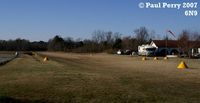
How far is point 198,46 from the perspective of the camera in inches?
4333

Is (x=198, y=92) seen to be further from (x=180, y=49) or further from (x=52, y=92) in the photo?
(x=180, y=49)

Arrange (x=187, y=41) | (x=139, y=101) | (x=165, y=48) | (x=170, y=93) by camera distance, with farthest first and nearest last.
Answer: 1. (x=165, y=48)
2. (x=187, y=41)
3. (x=170, y=93)
4. (x=139, y=101)

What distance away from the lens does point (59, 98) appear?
13.9m

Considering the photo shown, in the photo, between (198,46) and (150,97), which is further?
(198,46)

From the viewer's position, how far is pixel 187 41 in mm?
105125

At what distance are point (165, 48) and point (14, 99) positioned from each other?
11447 cm

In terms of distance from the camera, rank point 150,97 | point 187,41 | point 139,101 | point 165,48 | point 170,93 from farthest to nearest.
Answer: point 165,48 → point 187,41 → point 170,93 → point 150,97 → point 139,101

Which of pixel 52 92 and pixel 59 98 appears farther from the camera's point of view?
pixel 52 92

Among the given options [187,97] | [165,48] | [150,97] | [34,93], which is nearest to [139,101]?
[150,97]

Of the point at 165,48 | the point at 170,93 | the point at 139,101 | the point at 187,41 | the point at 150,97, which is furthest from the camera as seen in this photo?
the point at 165,48

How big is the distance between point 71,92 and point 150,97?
3.20m

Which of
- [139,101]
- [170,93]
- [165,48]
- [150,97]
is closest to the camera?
[139,101]

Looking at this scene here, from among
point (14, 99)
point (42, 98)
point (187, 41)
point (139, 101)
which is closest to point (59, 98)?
point (42, 98)

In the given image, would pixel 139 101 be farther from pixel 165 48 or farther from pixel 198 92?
pixel 165 48
